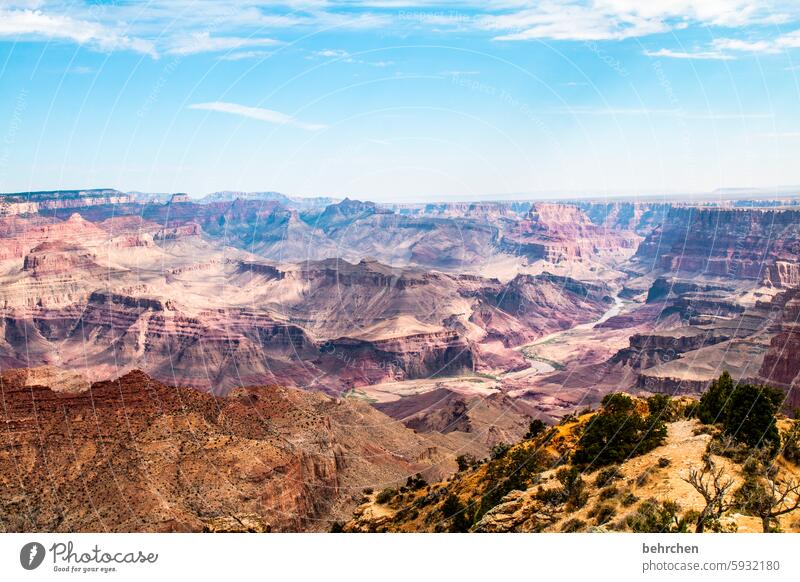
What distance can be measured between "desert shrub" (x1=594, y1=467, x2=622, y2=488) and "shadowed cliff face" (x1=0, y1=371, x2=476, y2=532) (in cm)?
2011

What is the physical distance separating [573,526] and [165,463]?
26195 mm

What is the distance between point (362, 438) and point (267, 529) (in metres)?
25.7

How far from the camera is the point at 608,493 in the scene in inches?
967

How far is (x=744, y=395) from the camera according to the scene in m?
28.8

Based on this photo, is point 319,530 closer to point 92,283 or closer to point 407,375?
point 407,375

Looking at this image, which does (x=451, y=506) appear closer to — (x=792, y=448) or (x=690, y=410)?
(x=690, y=410)

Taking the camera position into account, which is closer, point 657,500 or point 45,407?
point 657,500

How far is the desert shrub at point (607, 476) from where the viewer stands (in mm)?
25734

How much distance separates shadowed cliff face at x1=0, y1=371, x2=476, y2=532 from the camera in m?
37.7

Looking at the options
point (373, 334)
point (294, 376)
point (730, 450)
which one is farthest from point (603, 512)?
point (373, 334)

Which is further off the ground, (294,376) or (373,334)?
(373,334)

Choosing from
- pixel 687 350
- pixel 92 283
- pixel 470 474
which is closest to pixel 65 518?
pixel 470 474

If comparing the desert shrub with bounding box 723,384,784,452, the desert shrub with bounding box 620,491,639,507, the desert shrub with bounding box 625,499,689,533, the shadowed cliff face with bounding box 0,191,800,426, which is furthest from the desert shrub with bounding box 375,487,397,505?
the shadowed cliff face with bounding box 0,191,800,426

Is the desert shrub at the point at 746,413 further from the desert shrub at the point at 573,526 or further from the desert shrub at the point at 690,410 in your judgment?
the desert shrub at the point at 573,526
